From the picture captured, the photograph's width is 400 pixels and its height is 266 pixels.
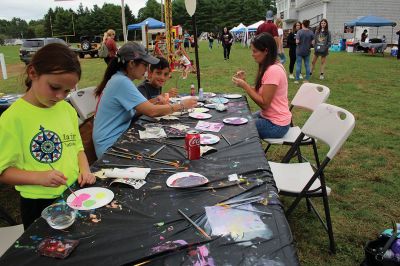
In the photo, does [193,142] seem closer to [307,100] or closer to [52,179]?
[52,179]

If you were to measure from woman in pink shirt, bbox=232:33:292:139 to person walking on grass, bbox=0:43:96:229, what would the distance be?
1942 mm

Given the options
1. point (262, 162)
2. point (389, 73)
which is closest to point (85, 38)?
point (389, 73)

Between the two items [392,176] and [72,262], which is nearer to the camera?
[72,262]

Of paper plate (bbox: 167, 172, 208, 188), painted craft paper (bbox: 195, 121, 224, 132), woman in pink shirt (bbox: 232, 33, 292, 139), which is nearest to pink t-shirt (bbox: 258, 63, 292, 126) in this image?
woman in pink shirt (bbox: 232, 33, 292, 139)

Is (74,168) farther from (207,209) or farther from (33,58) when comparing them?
(207,209)

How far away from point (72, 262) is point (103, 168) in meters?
0.79

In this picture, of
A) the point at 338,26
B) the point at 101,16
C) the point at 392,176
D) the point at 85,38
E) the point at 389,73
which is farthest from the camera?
the point at 101,16

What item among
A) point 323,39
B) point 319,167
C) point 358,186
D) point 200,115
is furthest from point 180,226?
point 323,39

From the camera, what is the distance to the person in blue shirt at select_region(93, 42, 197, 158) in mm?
2506

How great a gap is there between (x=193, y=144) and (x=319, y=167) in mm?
908

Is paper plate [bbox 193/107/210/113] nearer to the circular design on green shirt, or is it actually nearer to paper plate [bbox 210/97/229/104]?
paper plate [bbox 210/97/229/104]

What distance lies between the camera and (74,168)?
177 cm

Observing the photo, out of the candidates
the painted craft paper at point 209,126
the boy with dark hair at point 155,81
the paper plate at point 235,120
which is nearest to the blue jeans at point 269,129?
the paper plate at point 235,120

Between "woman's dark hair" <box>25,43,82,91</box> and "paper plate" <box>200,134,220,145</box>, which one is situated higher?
"woman's dark hair" <box>25,43,82,91</box>
